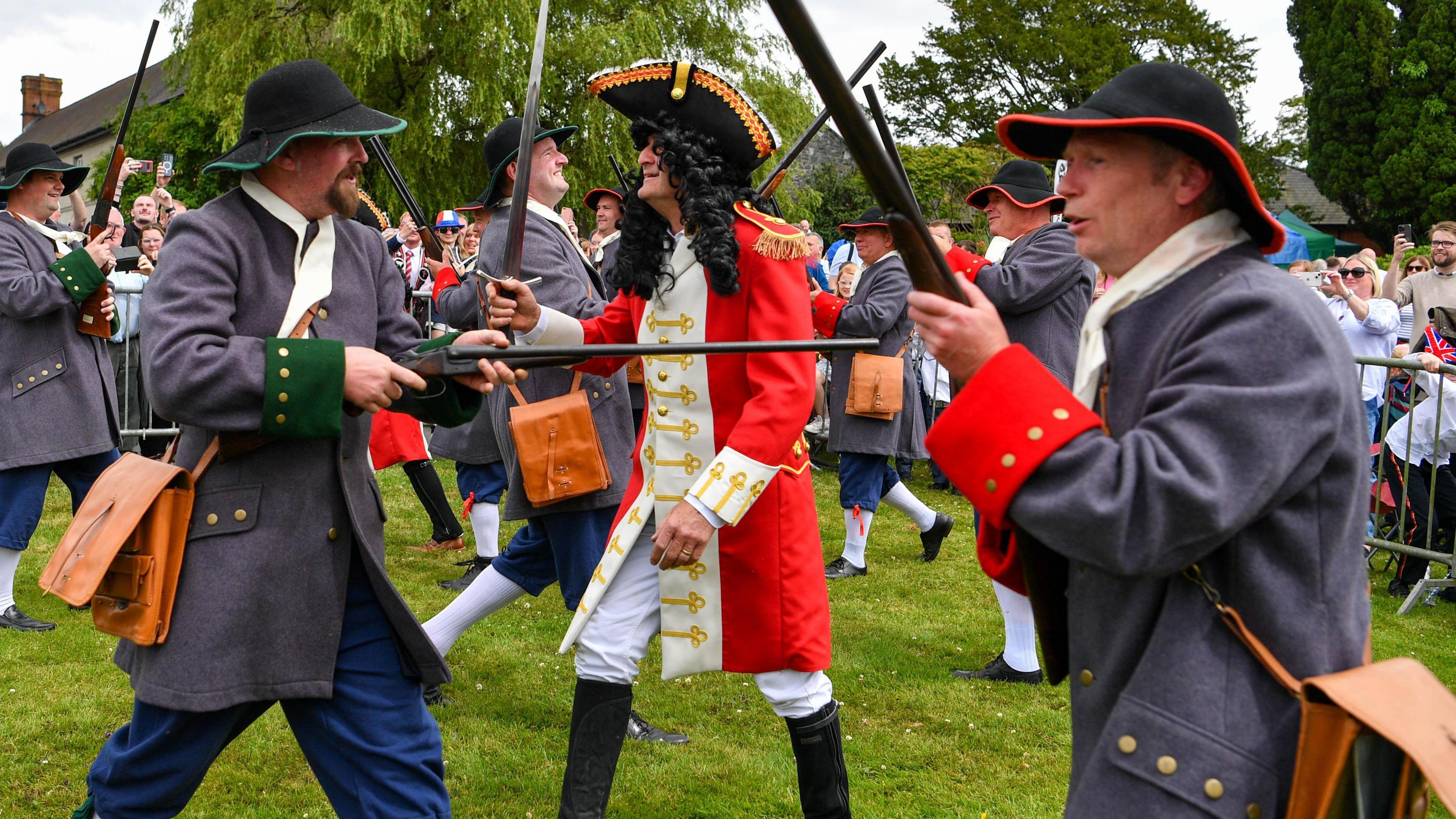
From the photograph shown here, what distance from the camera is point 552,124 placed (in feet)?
76.0

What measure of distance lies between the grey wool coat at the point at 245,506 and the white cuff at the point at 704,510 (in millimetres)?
748

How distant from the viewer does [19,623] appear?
19.3 feet

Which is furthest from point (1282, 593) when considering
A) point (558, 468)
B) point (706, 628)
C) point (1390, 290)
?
point (1390, 290)

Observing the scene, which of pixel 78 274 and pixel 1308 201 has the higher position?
pixel 1308 201

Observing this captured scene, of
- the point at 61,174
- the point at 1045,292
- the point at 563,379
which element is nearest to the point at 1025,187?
the point at 1045,292

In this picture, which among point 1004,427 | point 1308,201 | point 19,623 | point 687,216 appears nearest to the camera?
point 1004,427

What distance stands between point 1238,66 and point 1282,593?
41.7 metres

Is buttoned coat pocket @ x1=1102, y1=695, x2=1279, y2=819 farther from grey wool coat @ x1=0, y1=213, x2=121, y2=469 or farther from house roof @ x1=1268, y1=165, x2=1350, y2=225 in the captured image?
house roof @ x1=1268, y1=165, x2=1350, y2=225

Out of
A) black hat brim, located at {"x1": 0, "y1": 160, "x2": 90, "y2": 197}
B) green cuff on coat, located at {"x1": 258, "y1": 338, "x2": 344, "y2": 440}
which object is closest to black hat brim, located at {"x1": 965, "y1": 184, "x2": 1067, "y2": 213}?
green cuff on coat, located at {"x1": 258, "y1": 338, "x2": 344, "y2": 440}

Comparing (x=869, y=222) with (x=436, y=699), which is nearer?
(x=436, y=699)

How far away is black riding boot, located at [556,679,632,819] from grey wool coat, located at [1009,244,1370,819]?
1783 millimetres

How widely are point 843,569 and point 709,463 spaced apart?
14.4ft

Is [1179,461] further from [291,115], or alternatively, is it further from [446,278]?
[446,278]

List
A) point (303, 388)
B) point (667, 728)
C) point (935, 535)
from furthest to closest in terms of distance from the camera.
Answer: point (935, 535), point (667, 728), point (303, 388)
